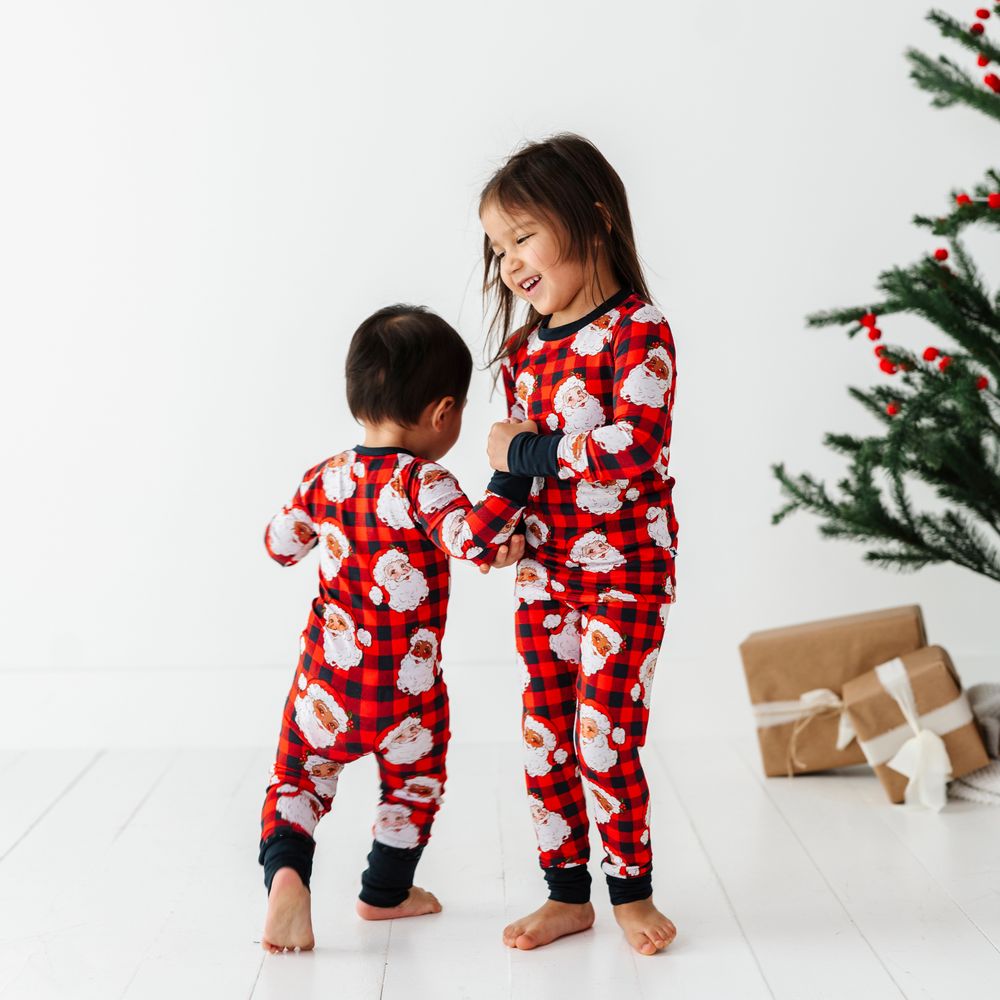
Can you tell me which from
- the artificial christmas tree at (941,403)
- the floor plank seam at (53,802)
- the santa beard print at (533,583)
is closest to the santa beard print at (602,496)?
the santa beard print at (533,583)

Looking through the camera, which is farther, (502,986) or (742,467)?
(742,467)

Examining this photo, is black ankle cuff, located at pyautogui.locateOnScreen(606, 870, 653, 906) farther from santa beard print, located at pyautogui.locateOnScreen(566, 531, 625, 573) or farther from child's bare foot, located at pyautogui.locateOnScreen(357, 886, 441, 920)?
santa beard print, located at pyautogui.locateOnScreen(566, 531, 625, 573)

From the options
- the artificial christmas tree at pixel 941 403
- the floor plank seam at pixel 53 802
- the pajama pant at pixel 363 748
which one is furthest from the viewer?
the floor plank seam at pixel 53 802

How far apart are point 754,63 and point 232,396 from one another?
1257 mm

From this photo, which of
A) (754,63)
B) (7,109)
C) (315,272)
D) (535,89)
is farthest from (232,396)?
(754,63)

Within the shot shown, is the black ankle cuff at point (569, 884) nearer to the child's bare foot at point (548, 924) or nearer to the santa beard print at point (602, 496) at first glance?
the child's bare foot at point (548, 924)

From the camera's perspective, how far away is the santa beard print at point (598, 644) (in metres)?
1.21

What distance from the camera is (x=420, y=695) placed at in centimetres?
126

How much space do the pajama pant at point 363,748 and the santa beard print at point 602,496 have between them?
0.90 feet

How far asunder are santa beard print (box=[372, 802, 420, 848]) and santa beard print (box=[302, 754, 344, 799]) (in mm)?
72

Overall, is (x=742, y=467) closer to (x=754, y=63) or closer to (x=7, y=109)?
(x=754, y=63)

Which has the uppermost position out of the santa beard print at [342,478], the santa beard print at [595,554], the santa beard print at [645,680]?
the santa beard print at [342,478]

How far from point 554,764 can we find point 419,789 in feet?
0.58

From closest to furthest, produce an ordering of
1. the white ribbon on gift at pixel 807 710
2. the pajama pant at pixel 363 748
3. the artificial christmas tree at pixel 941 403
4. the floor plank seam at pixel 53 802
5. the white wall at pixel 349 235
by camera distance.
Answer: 1. the pajama pant at pixel 363 748
2. the artificial christmas tree at pixel 941 403
3. the floor plank seam at pixel 53 802
4. the white ribbon on gift at pixel 807 710
5. the white wall at pixel 349 235
